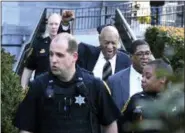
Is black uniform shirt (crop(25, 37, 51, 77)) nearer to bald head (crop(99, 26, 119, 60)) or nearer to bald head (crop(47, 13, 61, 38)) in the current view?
bald head (crop(47, 13, 61, 38))

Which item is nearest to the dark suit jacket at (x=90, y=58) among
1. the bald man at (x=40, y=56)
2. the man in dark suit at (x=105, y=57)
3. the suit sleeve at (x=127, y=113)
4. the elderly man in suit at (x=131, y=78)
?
the man in dark suit at (x=105, y=57)

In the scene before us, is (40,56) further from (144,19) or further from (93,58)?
(144,19)

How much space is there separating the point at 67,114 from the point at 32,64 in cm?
313

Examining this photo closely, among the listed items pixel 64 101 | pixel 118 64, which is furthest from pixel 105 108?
pixel 118 64

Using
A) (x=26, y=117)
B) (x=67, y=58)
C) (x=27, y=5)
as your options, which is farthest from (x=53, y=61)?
(x=27, y=5)

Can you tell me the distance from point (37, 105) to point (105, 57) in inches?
94.6

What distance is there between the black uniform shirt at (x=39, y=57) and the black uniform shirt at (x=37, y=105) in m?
2.73

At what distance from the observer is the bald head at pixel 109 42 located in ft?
22.4

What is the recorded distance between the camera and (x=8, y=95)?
18.8 feet

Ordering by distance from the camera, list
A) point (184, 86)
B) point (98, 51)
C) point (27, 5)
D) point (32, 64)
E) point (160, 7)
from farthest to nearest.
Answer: point (160, 7) → point (27, 5) → point (32, 64) → point (98, 51) → point (184, 86)

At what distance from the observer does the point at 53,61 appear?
464 centimetres

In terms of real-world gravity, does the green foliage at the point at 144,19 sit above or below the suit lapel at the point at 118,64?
below

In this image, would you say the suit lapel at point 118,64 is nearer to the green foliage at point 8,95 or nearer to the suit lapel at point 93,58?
the suit lapel at point 93,58

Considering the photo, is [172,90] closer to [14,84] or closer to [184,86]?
[184,86]
